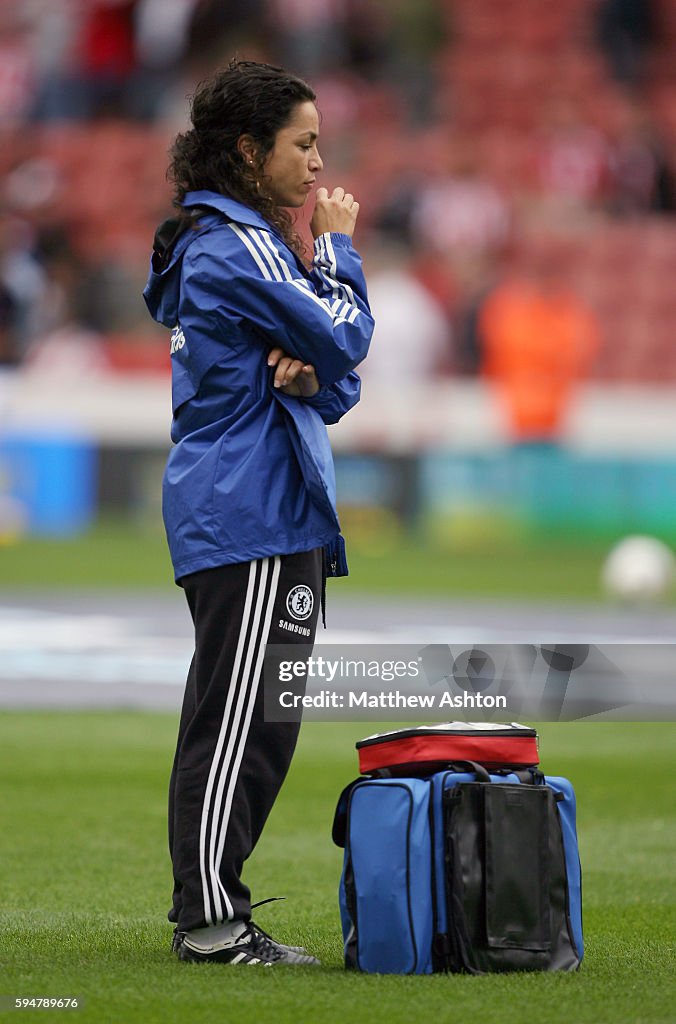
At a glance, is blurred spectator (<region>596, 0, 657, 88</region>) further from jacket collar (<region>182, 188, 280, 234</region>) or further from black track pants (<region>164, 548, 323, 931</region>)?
black track pants (<region>164, 548, 323, 931</region>)

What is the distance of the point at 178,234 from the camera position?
4109 millimetres

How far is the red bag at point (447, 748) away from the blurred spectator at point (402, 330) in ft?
51.9

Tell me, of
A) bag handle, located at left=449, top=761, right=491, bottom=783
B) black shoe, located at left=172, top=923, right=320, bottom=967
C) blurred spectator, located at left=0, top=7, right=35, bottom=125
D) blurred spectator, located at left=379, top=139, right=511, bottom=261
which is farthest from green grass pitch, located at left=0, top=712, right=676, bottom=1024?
blurred spectator, located at left=0, top=7, right=35, bottom=125

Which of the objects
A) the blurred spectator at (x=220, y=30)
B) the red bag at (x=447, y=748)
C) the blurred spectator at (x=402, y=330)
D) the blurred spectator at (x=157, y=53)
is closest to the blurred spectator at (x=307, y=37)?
the blurred spectator at (x=220, y=30)

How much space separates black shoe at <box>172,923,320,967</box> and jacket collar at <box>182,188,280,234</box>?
154 centimetres

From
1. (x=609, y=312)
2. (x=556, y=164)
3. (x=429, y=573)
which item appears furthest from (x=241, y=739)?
(x=556, y=164)

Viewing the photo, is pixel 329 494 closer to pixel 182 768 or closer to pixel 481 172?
pixel 182 768

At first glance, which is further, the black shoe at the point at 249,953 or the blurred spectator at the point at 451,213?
the blurred spectator at the point at 451,213

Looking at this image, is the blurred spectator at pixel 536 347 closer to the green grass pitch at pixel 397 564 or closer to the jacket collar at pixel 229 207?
the green grass pitch at pixel 397 564

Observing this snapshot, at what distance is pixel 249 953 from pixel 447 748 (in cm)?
62

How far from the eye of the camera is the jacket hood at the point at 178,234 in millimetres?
4039

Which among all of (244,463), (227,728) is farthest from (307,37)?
(227,728)

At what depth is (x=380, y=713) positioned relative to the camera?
8977 millimetres

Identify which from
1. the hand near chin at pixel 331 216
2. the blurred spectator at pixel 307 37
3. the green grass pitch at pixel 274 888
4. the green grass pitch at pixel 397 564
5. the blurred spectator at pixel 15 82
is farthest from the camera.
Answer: the blurred spectator at pixel 307 37
